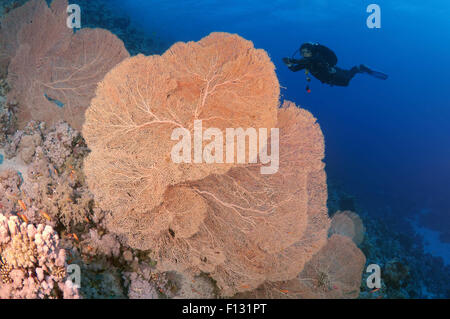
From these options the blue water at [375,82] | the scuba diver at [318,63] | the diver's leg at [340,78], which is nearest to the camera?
the scuba diver at [318,63]

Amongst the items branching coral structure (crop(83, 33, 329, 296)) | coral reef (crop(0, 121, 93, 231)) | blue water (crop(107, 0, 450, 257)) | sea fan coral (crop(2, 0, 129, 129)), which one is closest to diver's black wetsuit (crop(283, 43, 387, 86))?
branching coral structure (crop(83, 33, 329, 296))

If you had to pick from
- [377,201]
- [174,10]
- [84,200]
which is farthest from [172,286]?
[174,10]

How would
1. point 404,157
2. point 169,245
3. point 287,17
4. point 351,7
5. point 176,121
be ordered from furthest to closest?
point 404,157, point 287,17, point 351,7, point 169,245, point 176,121

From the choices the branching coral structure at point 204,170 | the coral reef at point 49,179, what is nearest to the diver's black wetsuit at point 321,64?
the branching coral structure at point 204,170

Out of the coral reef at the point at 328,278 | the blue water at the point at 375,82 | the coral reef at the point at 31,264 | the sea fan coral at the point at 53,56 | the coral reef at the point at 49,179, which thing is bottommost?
the coral reef at the point at 328,278

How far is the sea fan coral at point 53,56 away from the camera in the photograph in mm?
5672

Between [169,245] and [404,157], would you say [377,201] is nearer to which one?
[404,157]

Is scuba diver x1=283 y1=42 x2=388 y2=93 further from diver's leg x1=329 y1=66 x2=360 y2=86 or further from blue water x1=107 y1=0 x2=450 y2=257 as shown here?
blue water x1=107 y1=0 x2=450 y2=257

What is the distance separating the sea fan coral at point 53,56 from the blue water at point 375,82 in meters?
17.5

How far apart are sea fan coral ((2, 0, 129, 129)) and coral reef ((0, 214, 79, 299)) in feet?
10.9

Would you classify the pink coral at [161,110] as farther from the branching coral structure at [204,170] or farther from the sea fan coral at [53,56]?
the sea fan coral at [53,56]

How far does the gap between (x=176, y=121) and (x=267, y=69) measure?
1.40m

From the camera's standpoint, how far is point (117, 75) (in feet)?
10.3

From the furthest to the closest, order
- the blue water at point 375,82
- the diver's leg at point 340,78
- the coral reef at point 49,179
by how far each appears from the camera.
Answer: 1. the blue water at point 375,82
2. the diver's leg at point 340,78
3. the coral reef at point 49,179
